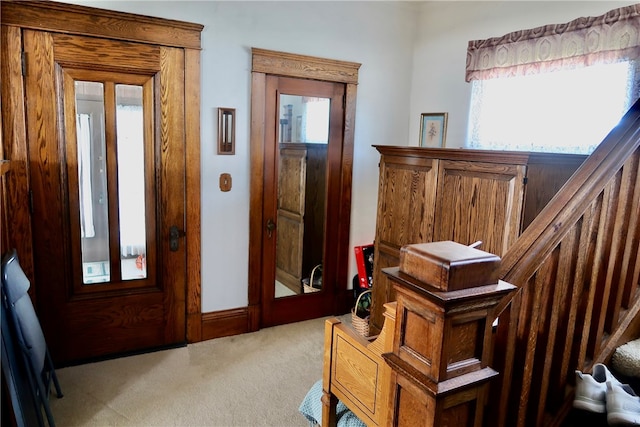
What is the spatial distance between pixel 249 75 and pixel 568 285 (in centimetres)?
251

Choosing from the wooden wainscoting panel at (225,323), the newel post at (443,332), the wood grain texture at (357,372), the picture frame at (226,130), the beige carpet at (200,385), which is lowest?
the beige carpet at (200,385)

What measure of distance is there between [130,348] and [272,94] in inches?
80.7

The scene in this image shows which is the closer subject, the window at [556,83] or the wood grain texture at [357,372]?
the wood grain texture at [357,372]

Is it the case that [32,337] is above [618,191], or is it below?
below

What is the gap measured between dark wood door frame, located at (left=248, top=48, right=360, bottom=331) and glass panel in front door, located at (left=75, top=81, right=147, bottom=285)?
77 cm

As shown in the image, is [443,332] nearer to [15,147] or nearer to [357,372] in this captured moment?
[357,372]

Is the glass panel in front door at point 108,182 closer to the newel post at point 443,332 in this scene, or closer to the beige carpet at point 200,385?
the beige carpet at point 200,385

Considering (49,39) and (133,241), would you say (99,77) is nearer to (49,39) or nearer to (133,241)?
(49,39)

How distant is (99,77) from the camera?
267 centimetres

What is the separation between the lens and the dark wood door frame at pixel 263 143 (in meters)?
3.15

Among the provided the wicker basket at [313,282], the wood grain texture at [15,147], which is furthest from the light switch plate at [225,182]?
the wood grain texture at [15,147]

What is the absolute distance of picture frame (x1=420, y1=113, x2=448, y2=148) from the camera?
3.54 m

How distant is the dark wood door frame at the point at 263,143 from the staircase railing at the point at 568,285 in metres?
2.33

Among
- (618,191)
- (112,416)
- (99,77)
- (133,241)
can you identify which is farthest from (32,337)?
(618,191)
